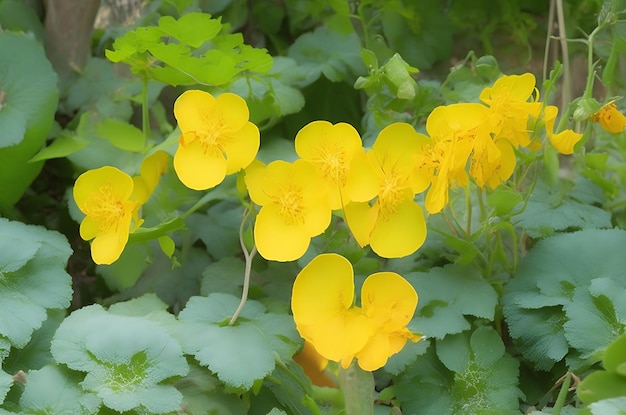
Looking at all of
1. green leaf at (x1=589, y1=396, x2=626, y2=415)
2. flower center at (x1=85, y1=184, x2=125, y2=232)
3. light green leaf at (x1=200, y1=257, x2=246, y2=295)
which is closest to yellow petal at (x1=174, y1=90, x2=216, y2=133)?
flower center at (x1=85, y1=184, x2=125, y2=232)

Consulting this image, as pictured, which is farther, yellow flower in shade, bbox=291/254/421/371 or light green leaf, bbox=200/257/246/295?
light green leaf, bbox=200/257/246/295

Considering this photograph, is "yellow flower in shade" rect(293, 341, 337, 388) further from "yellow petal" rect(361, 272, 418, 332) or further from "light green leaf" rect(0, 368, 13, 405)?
"light green leaf" rect(0, 368, 13, 405)

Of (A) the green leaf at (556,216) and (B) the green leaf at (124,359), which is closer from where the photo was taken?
(B) the green leaf at (124,359)

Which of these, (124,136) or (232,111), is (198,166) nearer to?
(232,111)

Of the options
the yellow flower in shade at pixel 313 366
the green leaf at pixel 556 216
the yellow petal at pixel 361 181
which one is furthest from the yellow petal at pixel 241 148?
the green leaf at pixel 556 216

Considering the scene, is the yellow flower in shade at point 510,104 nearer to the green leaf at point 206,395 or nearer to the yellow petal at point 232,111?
the yellow petal at point 232,111

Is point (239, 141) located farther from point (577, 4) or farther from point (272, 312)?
point (577, 4)
